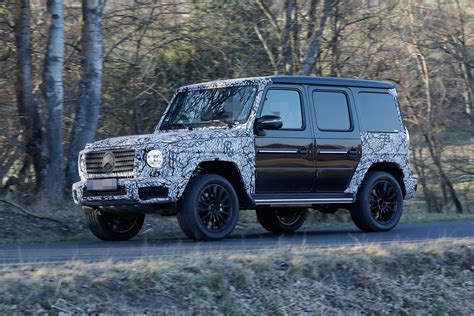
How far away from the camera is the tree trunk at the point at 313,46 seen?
19406 mm

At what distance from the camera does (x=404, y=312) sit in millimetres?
9422

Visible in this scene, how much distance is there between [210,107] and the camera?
1300cm

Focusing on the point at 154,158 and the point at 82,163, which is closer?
the point at 154,158

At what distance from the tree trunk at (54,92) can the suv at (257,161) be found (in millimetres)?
3283

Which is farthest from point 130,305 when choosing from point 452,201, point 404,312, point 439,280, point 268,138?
point 452,201

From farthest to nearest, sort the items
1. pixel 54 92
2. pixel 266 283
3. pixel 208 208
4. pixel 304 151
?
pixel 54 92 < pixel 304 151 < pixel 208 208 < pixel 266 283

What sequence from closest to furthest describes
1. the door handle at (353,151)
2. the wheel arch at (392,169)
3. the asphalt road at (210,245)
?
the asphalt road at (210,245), the door handle at (353,151), the wheel arch at (392,169)

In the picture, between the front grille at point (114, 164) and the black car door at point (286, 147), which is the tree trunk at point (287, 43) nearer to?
the black car door at point (286, 147)

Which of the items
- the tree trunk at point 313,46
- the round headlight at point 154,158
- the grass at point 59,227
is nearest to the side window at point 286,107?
the round headlight at point 154,158

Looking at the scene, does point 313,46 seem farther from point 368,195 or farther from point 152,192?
point 152,192

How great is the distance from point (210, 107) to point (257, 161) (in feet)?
3.87

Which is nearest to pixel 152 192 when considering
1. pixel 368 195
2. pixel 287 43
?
pixel 368 195

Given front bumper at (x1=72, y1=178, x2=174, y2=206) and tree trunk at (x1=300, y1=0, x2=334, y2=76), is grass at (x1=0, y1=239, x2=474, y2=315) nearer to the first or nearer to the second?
front bumper at (x1=72, y1=178, x2=174, y2=206)

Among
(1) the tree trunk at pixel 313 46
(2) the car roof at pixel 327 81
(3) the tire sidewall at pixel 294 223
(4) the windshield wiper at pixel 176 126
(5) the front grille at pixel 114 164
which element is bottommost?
(3) the tire sidewall at pixel 294 223
